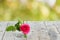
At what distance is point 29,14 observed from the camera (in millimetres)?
2611

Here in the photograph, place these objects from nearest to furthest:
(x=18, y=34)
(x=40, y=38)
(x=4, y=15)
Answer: (x=40, y=38), (x=18, y=34), (x=4, y=15)

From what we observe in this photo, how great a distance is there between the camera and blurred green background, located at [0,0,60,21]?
260 centimetres

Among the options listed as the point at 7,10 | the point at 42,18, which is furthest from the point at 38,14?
the point at 7,10

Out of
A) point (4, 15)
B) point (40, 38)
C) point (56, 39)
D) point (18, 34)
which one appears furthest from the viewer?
point (4, 15)

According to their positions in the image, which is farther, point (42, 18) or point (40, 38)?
point (42, 18)

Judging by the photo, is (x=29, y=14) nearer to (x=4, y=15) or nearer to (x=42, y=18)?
(x=42, y=18)

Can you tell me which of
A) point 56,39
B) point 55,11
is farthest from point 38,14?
point 56,39

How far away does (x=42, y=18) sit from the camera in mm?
2633

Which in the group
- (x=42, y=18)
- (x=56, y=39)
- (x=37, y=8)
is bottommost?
(x=56, y=39)

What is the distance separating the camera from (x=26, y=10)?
261cm

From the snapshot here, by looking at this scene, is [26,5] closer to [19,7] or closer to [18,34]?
[19,7]

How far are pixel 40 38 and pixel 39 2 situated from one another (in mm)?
1495

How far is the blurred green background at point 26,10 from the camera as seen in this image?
2.60 m

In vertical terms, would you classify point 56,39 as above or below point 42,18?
below
